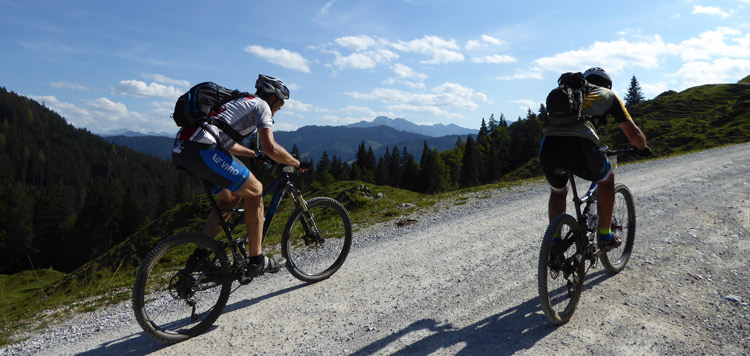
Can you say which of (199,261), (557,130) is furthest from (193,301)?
(557,130)

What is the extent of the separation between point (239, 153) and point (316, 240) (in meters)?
2.16

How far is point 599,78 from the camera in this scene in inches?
199

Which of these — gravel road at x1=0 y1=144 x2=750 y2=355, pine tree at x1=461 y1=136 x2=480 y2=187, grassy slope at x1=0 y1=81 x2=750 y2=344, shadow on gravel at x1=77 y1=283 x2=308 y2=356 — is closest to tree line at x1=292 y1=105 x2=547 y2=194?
pine tree at x1=461 y1=136 x2=480 y2=187

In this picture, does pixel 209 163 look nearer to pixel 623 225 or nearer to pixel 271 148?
Result: pixel 271 148

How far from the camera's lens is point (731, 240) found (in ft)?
21.8

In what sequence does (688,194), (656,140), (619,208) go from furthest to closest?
(656,140)
(688,194)
(619,208)

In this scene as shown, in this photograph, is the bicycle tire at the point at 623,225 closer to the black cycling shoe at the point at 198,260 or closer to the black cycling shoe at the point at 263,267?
the black cycling shoe at the point at 263,267

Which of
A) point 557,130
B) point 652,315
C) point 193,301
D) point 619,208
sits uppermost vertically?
point 557,130

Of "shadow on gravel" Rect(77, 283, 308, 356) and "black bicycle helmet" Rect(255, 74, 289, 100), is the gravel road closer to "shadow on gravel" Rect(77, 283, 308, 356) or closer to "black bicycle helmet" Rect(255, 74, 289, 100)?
"shadow on gravel" Rect(77, 283, 308, 356)

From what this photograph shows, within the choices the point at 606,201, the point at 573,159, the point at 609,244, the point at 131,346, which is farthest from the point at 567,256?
the point at 131,346

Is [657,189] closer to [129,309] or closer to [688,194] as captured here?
[688,194]

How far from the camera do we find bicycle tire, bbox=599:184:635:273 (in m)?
5.82

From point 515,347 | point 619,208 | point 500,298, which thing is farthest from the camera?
point 619,208

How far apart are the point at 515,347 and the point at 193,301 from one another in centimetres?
389
